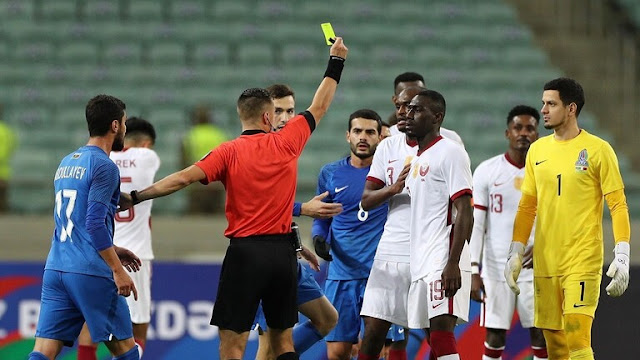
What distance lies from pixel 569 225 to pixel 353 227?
1694 millimetres

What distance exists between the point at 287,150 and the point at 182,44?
9.72 meters

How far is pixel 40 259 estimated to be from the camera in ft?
39.8

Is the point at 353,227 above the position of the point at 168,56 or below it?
below

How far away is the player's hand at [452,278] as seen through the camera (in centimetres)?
699

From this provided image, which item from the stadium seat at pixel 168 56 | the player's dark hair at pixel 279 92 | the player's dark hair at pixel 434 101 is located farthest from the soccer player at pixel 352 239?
the stadium seat at pixel 168 56

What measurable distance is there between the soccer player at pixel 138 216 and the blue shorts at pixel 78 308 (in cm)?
188

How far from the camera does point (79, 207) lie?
697 centimetres

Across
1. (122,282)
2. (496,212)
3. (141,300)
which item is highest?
(496,212)

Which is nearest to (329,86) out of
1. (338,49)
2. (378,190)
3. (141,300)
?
(338,49)

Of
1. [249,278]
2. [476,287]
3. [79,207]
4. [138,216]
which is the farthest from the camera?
[138,216]

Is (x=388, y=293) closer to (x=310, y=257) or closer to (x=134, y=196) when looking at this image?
(x=310, y=257)

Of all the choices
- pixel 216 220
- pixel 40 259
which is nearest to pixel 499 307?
pixel 216 220

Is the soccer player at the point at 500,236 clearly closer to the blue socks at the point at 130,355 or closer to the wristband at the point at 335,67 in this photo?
the wristband at the point at 335,67

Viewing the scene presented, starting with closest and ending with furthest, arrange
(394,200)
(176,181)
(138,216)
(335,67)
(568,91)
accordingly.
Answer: (176,181), (335,67), (568,91), (394,200), (138,216)
